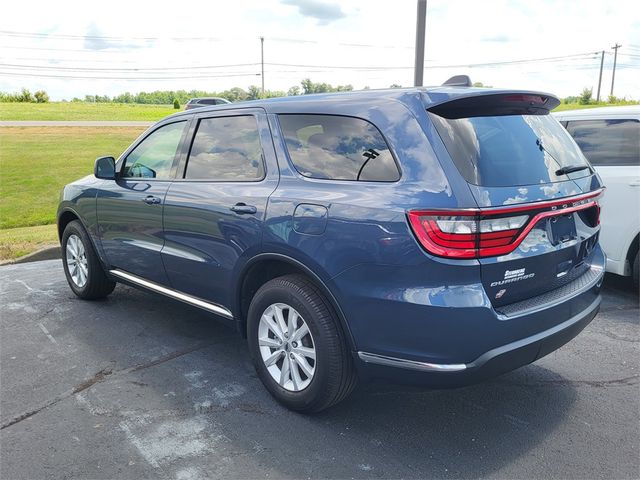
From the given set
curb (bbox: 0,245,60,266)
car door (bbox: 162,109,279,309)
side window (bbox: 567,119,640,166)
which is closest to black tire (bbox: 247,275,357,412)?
car door (bbox: 162,109,279,309)

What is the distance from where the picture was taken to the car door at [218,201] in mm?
3447

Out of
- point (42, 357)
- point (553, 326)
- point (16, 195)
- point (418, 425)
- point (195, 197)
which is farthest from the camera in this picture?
point (16, 195)

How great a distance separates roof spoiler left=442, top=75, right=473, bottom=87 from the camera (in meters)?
3.39

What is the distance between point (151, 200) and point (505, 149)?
2.62 metres

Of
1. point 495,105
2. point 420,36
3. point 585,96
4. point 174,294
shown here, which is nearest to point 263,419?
point 174,294

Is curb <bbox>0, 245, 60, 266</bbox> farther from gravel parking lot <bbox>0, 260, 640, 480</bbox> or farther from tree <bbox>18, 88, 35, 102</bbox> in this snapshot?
tree <bbox>18, 88, 35, 102</bbox>

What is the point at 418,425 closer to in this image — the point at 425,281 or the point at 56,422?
the point at 425,281

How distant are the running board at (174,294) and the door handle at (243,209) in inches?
27.7

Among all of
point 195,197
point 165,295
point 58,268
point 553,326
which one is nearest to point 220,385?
point 165,295

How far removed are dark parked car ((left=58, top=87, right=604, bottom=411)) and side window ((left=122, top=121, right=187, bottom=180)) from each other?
1.55 ft

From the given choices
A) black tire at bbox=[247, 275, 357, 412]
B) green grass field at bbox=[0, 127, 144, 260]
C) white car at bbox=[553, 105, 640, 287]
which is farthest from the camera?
green grass field at bbox=[0, 127, 144, 260]

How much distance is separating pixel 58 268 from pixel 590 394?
5.86 m

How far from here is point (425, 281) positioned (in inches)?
104

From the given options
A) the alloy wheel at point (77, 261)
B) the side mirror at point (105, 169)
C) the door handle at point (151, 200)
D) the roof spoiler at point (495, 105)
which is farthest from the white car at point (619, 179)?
the alloy wheel at point (77, 261)
